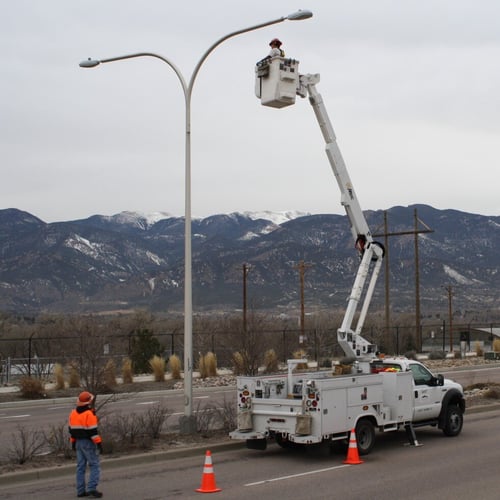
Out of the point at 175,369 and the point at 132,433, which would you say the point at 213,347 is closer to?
the point at 175,369

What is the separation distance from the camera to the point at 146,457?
14484mm

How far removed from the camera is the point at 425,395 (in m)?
16.5

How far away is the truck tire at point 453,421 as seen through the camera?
17.0 metres

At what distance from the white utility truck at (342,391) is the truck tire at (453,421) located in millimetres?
19

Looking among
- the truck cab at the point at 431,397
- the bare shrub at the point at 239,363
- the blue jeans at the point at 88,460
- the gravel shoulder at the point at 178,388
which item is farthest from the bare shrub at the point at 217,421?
the bare shrub at the point at 239,363

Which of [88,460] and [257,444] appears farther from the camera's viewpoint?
[257,444]

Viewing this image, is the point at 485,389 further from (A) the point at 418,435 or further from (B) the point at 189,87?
(B) the point at 189,87

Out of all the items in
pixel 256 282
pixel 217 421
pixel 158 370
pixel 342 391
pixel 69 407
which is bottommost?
pixel 69 407

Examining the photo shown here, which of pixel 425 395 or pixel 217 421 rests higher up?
pixel 425 395

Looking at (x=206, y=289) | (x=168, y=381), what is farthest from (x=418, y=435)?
(x=206, y=289)

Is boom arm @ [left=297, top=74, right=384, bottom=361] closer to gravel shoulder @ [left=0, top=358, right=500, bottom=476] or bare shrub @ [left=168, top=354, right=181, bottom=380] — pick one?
gravel shoulder @ [left=0, top=358, right=500, bottom=476]

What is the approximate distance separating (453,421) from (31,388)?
1561cm

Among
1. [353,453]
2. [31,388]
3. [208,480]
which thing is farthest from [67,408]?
[208,480]

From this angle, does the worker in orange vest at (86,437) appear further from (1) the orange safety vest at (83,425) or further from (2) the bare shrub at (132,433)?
(2) the bare shrub at (132,433)
